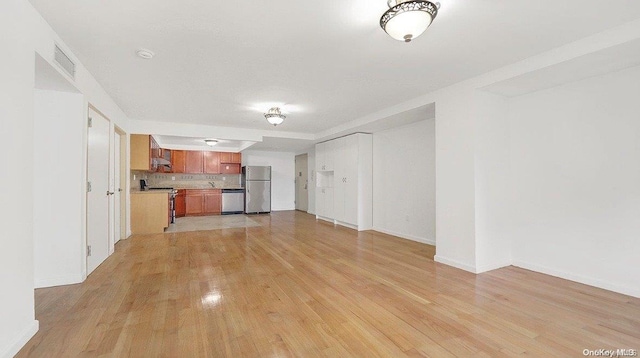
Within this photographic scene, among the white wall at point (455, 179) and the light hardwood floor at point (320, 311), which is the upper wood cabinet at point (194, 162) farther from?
the white wall at point (455, 179)

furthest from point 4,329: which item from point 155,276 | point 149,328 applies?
point 155,276

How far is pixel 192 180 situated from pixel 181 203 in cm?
98

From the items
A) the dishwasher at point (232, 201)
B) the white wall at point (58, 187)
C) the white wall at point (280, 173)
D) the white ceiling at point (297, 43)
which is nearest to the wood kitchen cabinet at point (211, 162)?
the dishwasher at point (232, 201)

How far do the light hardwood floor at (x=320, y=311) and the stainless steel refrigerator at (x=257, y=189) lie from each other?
188 inches

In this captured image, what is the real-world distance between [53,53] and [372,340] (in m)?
3.25

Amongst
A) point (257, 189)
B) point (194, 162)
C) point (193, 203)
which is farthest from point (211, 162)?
point (257, 189)

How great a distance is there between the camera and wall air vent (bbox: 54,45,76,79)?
2.25 m

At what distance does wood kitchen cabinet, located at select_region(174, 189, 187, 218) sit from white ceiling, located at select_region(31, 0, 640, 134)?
4293 mm

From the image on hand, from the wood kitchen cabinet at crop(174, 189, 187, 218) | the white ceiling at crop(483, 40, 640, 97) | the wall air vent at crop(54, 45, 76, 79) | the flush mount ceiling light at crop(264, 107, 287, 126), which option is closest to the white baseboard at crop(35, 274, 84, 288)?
the wall air vent at crop(54, 45, 76, 79)

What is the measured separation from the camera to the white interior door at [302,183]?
9.12m

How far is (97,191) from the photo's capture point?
Result: 131 inches

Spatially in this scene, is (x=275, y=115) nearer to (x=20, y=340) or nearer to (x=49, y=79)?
(x=49, y=79)

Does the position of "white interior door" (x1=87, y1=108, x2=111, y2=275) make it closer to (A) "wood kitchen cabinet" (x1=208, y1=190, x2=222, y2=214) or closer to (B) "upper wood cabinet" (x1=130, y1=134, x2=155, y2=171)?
(B) "upper wood cabinet" (x1=130, y1=134, x2=155, y2=171)

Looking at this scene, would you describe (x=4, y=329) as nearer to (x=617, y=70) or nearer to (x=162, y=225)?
(x=162, y=225)
